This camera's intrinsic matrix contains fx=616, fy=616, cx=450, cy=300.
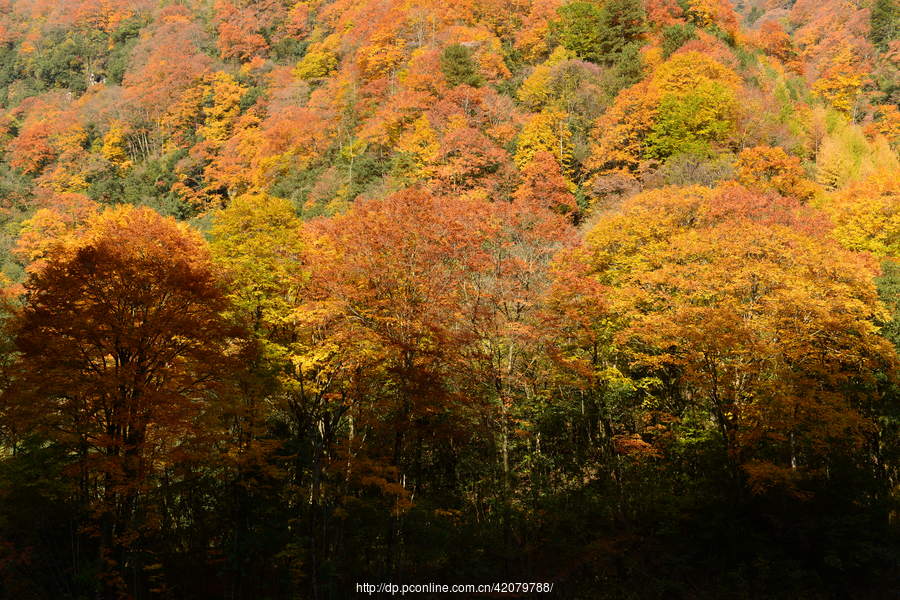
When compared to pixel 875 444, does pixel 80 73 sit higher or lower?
higher

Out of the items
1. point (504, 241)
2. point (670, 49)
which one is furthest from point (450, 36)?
point (504, 241)

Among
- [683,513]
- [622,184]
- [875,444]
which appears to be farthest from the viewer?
[622,184]

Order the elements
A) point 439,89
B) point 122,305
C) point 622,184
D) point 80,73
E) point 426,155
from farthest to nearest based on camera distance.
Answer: point 80,73 → point 439,89 → point 426,155 → point 622,184 → point 122,305

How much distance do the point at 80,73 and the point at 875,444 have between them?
326ft

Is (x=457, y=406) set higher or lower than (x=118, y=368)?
lower

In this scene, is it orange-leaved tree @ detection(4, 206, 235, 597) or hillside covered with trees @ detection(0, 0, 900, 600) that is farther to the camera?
hillside covered with trees @ detection(0, 0, 900, 600)

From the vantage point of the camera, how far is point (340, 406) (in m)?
16.2

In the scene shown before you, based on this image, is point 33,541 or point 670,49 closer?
point 33,541

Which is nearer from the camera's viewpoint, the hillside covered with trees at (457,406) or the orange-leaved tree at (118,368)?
the orange-leaved tree at (118,368)

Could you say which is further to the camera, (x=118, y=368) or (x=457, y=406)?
(x=457, y=406)

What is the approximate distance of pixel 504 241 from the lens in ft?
61.8

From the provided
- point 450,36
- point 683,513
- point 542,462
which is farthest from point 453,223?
point 450,36

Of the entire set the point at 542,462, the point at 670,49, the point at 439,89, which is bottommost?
the point at 542,462

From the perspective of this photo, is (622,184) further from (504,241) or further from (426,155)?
(504,241)
